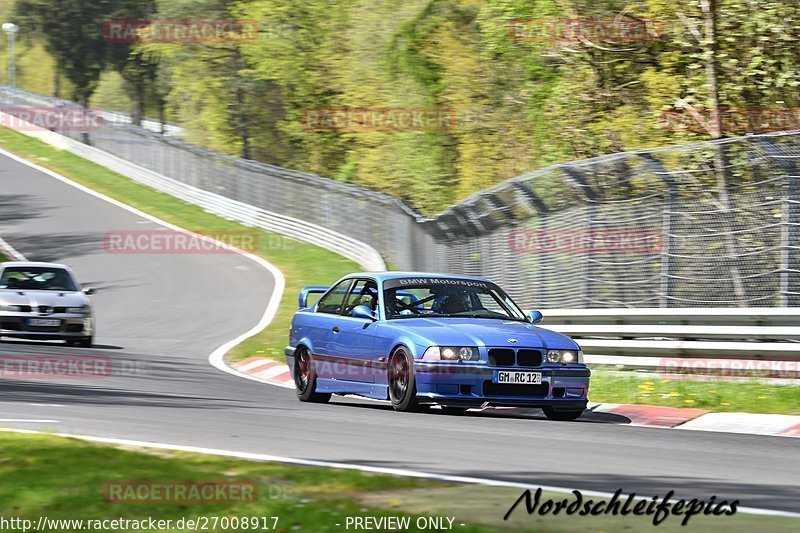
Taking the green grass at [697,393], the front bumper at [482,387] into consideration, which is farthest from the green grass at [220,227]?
the front bumper at [482,387]

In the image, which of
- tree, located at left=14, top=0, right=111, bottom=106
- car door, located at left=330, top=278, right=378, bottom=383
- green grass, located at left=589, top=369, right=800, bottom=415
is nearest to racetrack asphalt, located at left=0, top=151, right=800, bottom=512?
car door, located at left=330, top=278, right=378, bottom=383

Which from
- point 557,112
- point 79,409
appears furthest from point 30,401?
point 557,112

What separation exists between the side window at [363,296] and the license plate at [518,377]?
6.33 feet

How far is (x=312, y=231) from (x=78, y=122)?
85.1 ft

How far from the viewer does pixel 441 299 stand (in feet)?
42.2

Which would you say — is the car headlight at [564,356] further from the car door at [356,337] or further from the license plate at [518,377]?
the car door at [356,337]

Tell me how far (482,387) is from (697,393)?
115 inches

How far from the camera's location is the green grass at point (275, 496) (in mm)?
6047

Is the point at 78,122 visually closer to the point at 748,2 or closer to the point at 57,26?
the point at 57,26

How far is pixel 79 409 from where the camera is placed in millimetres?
11492

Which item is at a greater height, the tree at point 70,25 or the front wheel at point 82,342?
the tree at point 70,25

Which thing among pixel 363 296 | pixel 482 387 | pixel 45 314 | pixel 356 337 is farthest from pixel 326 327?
pixel 45 314

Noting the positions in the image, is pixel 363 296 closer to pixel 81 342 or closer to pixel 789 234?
pixel 789 234

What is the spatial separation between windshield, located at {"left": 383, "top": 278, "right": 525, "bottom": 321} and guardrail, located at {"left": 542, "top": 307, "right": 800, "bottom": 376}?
7.33 feet
